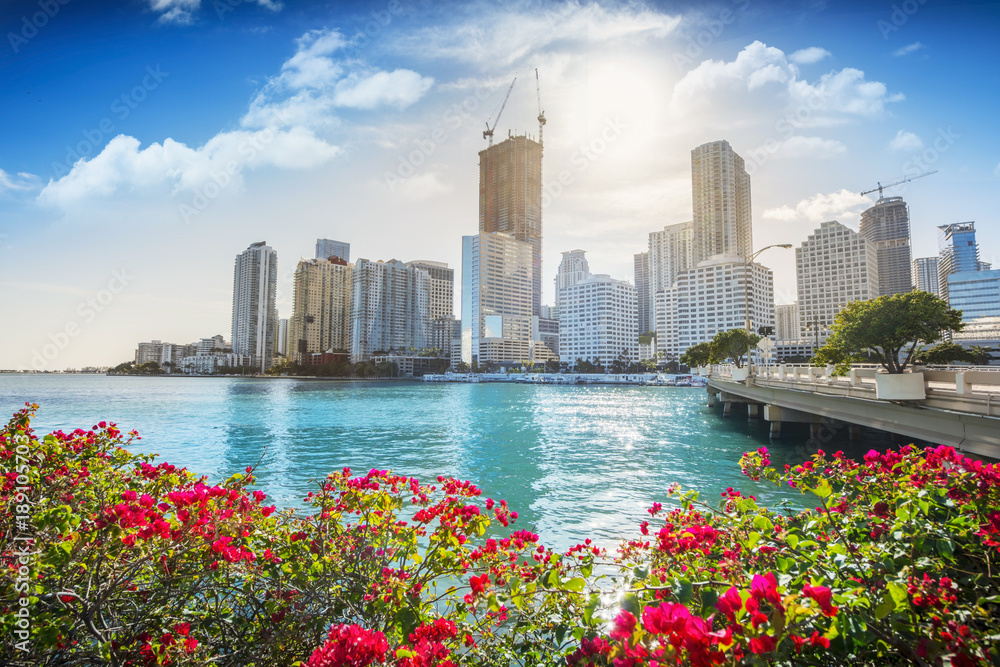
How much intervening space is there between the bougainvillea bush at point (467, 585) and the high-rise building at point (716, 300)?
168 metres

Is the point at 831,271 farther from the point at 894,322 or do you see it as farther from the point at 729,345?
the point at 894,322

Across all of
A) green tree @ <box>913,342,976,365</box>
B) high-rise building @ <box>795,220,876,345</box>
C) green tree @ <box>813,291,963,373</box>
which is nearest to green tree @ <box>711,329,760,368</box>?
green tree @ <box>913,342,976,365</box>

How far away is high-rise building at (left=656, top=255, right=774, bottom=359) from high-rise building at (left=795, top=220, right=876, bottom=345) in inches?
496

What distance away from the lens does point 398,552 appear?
406 cm

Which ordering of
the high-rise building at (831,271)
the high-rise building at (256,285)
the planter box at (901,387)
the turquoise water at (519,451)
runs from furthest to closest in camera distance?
the high-rise building at (256,285) < the high-rise building at (831,271) < the turquoise water at (519,451) < the planter box at (901,387)

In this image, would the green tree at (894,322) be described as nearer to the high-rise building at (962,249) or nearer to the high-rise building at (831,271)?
the high-rise building at (831,271)

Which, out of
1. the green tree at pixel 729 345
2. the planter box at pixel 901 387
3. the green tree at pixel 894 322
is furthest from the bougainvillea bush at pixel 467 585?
the green tree at pixel 729 345

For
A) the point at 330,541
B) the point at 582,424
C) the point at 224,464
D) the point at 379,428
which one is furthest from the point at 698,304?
the point at 330,541

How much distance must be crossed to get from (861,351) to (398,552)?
3247 cm

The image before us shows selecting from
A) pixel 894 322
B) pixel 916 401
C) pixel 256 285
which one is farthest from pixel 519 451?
pixel 256 285

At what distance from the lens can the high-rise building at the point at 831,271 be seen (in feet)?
535

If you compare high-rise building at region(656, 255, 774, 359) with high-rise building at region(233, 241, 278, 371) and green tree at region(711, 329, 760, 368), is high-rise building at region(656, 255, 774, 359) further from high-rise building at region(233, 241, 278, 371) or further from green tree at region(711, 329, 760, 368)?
high-rise building at region(233, 241, 278, 371)

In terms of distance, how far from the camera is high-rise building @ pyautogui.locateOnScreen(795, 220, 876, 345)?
6417 inches

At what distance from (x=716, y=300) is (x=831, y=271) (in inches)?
1650
